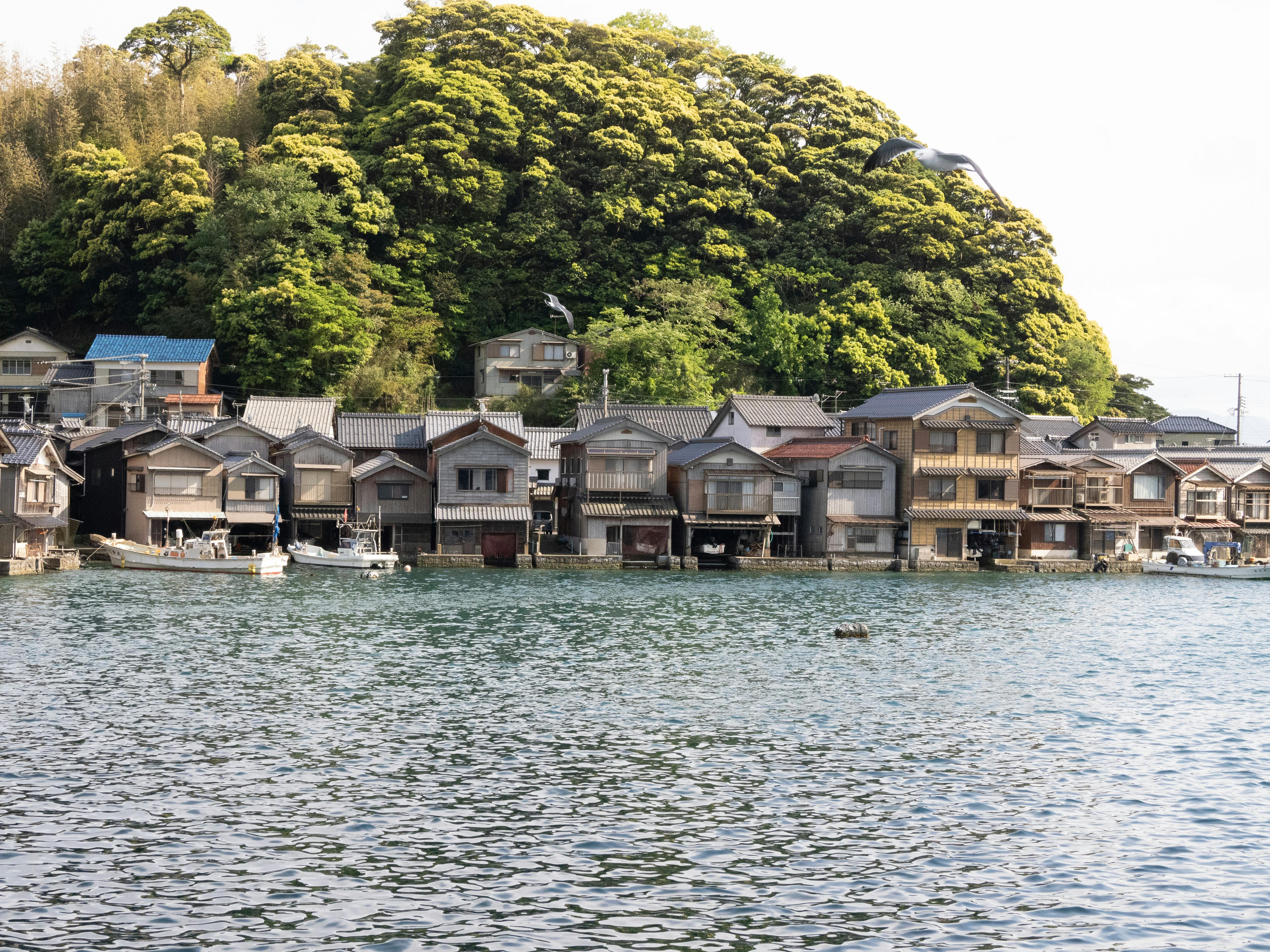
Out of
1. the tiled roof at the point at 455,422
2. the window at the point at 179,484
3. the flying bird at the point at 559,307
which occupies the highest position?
the flying bird at the point at 559,307

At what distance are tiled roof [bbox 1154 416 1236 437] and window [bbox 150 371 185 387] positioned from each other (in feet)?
222

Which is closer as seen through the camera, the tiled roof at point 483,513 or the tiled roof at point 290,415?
the tiled roof at point 483,513

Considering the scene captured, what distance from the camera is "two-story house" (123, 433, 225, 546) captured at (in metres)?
62.0

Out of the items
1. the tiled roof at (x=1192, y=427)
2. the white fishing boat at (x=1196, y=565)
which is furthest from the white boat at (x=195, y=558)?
the tiled roof at (x=1192, y=427)

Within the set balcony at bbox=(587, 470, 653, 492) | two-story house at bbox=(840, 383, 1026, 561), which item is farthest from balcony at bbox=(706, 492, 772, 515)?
two-story house at bbox=(840, 383, 1026, 561)

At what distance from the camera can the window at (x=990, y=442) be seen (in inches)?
2670

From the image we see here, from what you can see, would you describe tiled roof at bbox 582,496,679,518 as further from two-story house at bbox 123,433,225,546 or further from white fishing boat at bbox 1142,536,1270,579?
white fishing boat at bbox 1142,536,1270,579

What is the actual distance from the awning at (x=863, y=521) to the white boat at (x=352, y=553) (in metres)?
23.4

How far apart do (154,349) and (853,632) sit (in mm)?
52109

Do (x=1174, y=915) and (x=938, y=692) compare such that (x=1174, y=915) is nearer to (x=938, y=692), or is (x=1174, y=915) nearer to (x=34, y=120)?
(x=938, y=692)

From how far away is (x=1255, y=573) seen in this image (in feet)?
221

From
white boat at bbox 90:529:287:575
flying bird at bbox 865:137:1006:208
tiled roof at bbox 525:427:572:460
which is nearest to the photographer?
flying bird at bbox 865:137:1006:208

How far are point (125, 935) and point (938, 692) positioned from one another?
68.2 feet

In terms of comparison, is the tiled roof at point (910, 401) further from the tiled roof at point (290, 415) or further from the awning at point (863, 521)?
the tiled roof at point (290, 415)
